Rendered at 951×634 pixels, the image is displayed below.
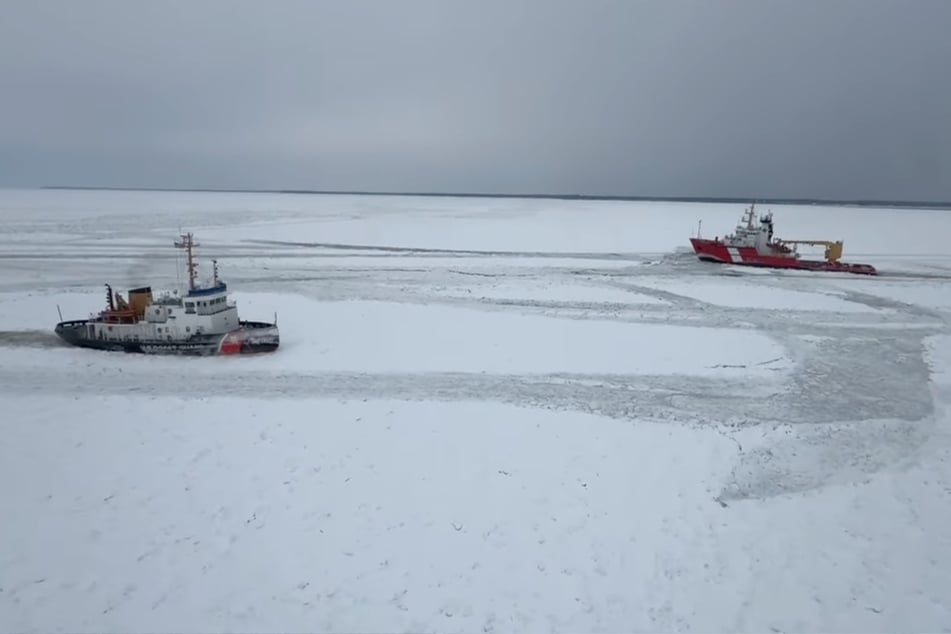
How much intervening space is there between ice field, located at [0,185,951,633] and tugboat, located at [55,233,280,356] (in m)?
0.58

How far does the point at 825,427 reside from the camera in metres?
12.4

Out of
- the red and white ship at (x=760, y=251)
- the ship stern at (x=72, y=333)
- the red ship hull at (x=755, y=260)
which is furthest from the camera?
the red and white ship at (x=760, y=251)

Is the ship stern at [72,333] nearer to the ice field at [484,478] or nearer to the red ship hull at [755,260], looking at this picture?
the ice field at [484,478]

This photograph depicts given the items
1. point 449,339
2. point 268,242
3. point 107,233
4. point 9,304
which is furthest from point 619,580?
point 107,233

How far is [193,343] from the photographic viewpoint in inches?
671

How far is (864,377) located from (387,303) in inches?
711

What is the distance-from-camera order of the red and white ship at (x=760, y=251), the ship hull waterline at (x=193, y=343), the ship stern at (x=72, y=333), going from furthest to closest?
the red and white ship at (x=760, y=251)
the ship stern at (x=72, y=333)
the ship hull waterline at (x=193, y=343)

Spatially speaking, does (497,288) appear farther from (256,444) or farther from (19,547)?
(19,547)

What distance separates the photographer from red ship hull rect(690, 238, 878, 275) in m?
36.9

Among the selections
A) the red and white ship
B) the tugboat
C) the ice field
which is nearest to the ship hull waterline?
the tugboat

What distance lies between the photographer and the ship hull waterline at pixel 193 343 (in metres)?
17.0

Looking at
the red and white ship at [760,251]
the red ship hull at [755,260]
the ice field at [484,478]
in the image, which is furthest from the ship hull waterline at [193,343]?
the red and white ship at [760,251]

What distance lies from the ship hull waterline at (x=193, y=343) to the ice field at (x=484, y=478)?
0.46 m

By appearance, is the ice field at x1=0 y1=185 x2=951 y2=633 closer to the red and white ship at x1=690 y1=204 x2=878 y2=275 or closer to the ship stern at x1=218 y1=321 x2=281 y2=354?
the ship stern at x1=218 y1=321 x2=281 y2=354
